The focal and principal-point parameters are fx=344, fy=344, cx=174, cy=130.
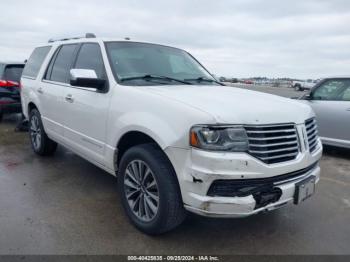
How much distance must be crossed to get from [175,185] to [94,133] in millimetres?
1375

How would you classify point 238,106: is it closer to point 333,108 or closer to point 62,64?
point 62,64

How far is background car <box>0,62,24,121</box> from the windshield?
5.40m

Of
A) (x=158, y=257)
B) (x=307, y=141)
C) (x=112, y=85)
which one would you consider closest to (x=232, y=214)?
(x=158, y=257)

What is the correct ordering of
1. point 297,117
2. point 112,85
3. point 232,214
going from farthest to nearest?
point 112,85
point 297,117
point 232,214

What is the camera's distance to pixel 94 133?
3.84 m

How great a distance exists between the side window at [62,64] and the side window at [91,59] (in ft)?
0.83

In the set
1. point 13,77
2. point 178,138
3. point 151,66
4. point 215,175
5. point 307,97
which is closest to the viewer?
point 215,175

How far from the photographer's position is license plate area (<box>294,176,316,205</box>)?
2.99m

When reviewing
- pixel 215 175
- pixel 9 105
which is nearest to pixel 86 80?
pixel 215 175

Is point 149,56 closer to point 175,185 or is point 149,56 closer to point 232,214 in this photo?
point 175,185

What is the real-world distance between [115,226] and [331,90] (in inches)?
204

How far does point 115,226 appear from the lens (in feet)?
11.2

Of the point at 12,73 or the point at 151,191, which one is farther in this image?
the point at 12,73

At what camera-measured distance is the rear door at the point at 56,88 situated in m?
4.62
